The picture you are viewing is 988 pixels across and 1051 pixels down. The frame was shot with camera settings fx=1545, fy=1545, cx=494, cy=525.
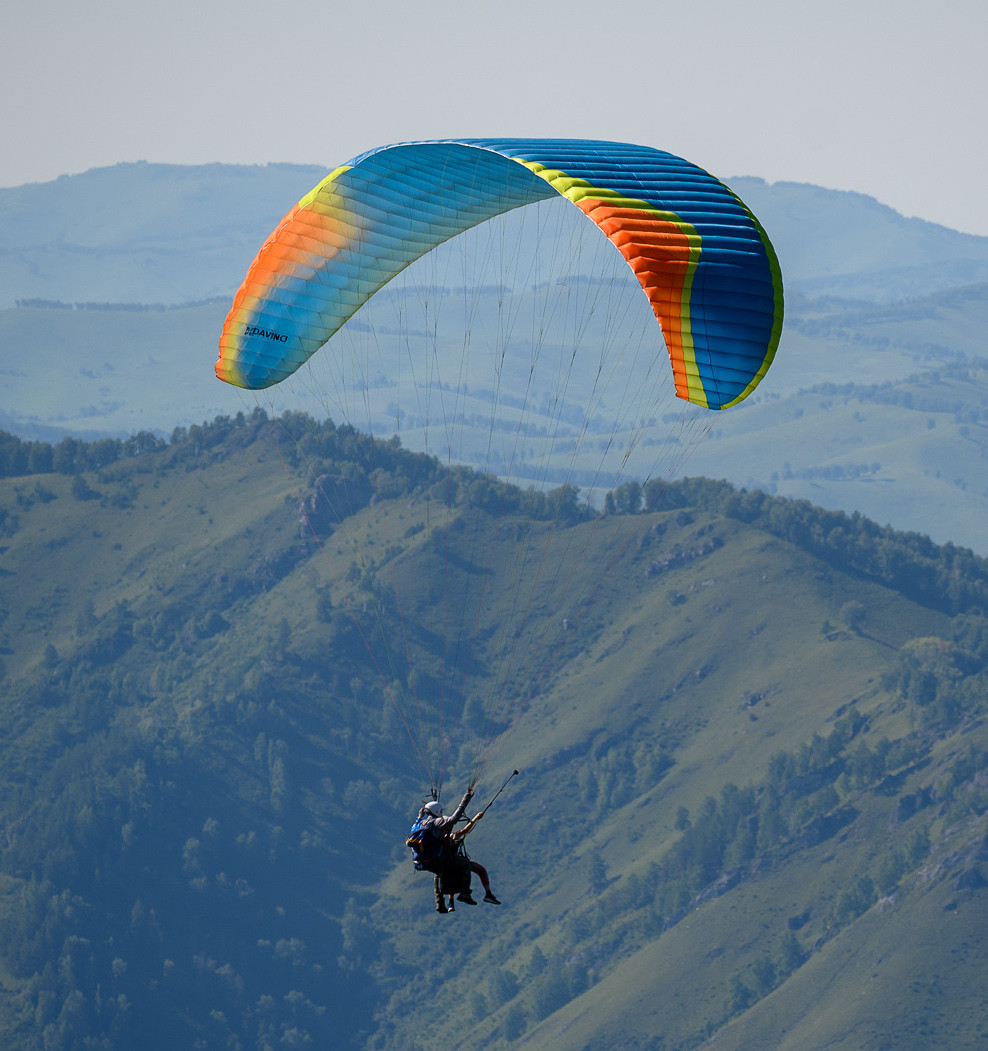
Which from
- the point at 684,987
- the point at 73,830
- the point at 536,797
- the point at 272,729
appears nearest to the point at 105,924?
the point at 73,830

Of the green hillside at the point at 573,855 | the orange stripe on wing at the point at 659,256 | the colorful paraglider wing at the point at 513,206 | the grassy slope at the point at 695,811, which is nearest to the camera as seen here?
the orange stripe on wing at the point at 659,256

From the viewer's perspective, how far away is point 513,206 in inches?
1341

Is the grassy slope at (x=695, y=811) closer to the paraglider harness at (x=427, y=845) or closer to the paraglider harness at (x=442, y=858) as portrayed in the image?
the paraglider harness at (x=442, y=858)

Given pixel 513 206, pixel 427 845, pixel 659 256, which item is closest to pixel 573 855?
pixel 513 206

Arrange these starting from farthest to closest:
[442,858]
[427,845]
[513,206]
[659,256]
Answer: [513,206] → [442,858] → [427,845] → [659,256]

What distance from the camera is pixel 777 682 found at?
607 ft

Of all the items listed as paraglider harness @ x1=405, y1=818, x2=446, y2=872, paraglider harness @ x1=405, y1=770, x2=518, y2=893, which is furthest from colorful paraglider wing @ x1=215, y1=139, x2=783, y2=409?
paraglider harness @ x1=405, y1=818, x2=446, y2=872

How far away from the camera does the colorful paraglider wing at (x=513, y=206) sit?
2627cm

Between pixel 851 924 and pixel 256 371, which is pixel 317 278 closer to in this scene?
pixel 256 371

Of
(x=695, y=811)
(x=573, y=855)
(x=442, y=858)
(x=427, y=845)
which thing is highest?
(x=427, y=845)

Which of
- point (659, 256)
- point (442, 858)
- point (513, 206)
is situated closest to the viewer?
point (659, 256)

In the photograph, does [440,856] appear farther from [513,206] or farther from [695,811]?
[695,811]

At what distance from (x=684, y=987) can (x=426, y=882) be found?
31.8 m

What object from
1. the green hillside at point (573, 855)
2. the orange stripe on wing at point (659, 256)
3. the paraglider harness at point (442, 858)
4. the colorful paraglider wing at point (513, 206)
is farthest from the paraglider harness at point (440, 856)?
the green hillside at point (573, 855)
